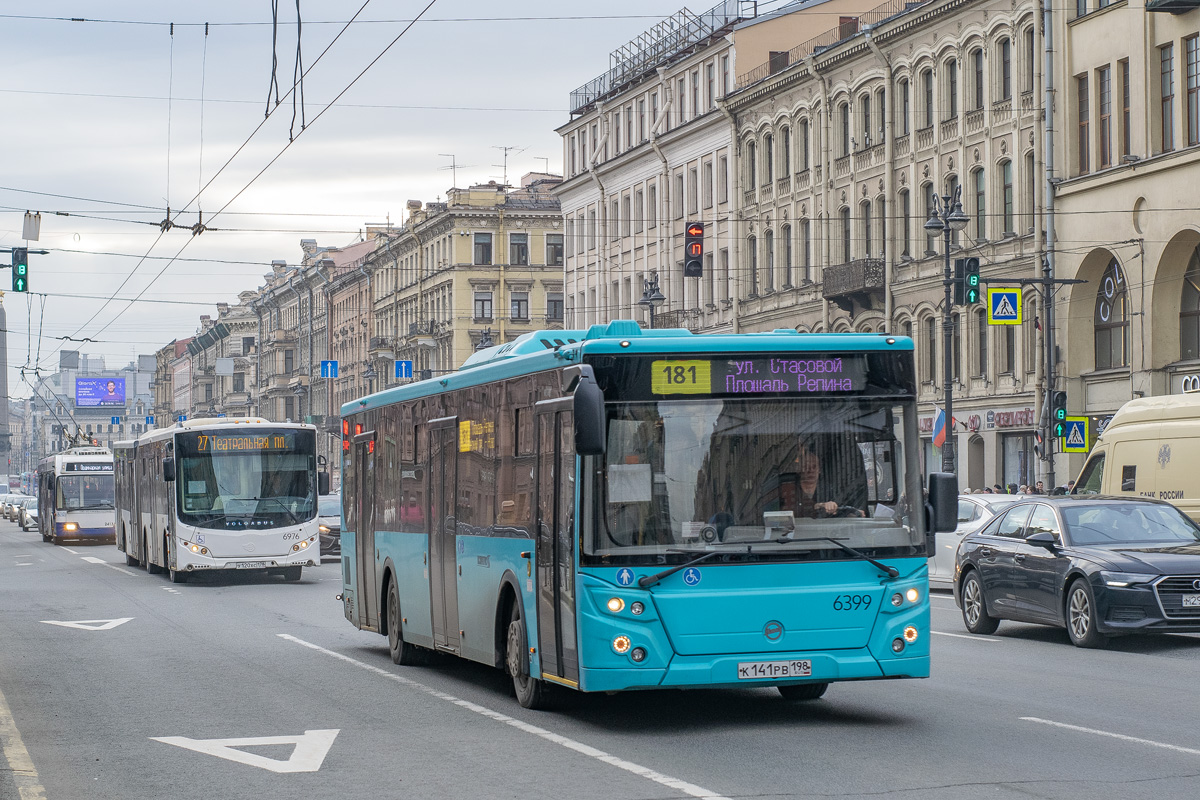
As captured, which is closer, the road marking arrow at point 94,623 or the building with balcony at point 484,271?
the road marking arrow at point 94,623

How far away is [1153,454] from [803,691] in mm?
10919

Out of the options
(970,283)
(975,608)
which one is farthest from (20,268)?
(975,608)

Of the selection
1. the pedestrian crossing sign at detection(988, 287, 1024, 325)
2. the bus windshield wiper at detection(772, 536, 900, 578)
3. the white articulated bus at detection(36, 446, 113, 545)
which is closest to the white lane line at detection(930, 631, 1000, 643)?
the bus windshield wiper at detection(772, 536, 900, 578)

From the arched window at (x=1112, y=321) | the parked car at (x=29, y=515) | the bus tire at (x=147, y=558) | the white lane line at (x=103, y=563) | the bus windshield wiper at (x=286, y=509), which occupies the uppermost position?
the arched window at (x=1112, y=321)

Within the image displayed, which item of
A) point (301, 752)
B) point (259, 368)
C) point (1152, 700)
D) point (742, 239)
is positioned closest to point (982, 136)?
point (742, 239)

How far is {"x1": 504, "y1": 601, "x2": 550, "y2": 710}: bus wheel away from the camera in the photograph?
12141 millimetres

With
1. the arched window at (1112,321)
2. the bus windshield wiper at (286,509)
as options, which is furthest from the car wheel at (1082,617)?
the arched window at (1112,321)

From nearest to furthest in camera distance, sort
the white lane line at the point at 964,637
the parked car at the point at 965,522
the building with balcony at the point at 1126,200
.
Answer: the white lane line at the point at 964,637 < the parked car at the point at 965,522 < the building with balcony at the point at 1126,200

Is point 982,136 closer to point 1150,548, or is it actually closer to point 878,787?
point 1150,548

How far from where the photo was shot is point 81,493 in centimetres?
5456

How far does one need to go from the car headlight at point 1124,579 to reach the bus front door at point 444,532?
20.5 ft

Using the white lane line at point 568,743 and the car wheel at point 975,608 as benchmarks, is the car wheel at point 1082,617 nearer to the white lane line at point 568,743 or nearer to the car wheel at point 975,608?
the car wheel at point 975,608

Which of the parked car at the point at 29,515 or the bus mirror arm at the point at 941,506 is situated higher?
the bus mirror arm at the point at 941,506

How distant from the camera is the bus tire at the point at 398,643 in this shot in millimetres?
16234
